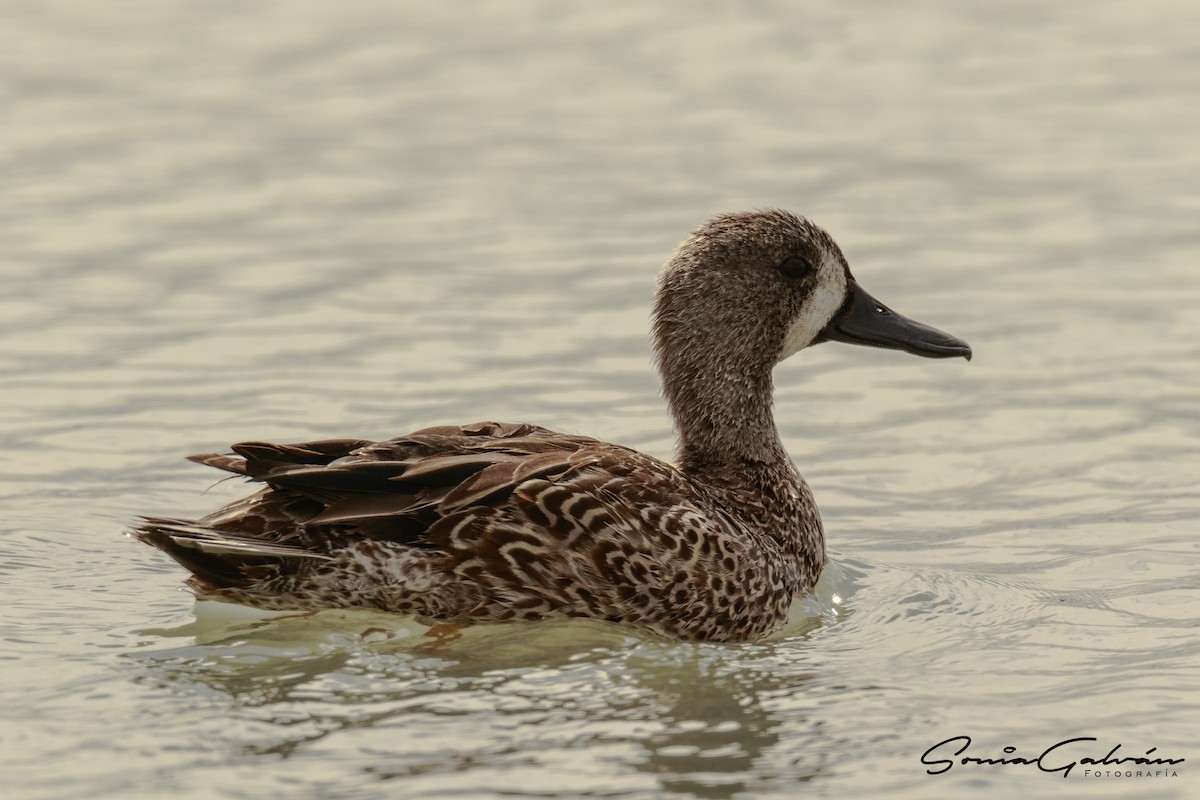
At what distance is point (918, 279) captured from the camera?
16641 mm

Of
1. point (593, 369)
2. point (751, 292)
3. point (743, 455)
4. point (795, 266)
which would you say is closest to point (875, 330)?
point (795, 266)

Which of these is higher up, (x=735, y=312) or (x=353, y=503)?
(x=735, y=312)

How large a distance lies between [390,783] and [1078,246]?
33.3 ft

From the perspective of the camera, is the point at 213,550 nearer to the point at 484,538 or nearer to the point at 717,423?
the point at 484,538

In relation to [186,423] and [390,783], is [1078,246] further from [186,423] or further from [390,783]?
[390,783]

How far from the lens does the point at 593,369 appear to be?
49.9 feet

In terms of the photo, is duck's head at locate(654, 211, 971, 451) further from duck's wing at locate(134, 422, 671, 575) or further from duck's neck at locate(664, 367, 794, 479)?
duck's wing at locate(134, 422, 671, 575)

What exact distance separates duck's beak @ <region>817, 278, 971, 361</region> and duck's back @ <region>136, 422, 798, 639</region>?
216 cm

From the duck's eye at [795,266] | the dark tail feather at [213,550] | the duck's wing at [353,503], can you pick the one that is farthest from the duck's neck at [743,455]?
the dark tail feather at [213,550]

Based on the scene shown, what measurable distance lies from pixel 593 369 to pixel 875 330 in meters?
3.01

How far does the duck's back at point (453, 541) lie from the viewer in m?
10.7
